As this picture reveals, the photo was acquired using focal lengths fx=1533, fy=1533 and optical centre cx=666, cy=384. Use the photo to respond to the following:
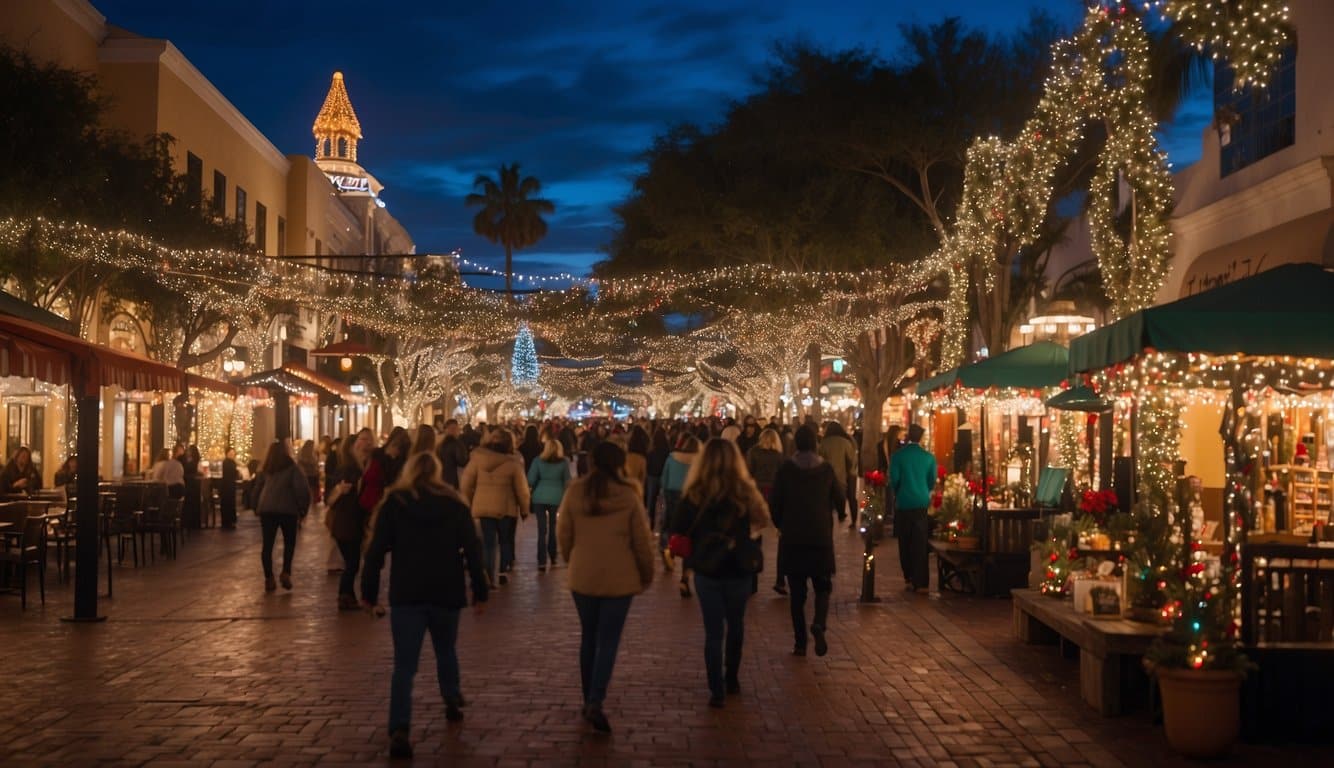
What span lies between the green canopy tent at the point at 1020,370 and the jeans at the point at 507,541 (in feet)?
17.7

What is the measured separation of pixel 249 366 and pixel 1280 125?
31.5m

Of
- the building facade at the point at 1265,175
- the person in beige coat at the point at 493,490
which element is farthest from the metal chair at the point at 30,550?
the building facade at the point at 1265,175

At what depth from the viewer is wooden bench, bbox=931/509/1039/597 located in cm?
1557

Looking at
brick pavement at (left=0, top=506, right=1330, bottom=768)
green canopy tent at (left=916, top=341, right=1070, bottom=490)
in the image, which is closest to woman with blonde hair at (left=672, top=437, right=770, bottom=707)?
brick pavement at (left=0, top=506, right=1330, bottom=768)

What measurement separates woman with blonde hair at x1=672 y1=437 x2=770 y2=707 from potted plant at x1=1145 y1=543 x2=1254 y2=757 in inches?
96.8

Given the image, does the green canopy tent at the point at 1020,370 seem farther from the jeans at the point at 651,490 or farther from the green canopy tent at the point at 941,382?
the jeans at the point at 651,490

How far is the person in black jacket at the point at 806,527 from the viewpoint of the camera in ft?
36.2

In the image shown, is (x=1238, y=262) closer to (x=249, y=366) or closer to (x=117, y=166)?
(x=117, y=166)

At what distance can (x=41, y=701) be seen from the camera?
9531mm

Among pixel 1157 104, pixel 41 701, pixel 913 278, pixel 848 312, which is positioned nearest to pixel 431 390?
pixel 848 312

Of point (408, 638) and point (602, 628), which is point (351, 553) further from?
point (408, 638)

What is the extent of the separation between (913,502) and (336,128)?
7496cm

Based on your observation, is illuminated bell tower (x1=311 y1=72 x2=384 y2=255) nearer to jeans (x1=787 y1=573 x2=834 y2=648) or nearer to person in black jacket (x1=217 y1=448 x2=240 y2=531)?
person in black jacket (x1=217 y1=448 x2=240 y2=531)

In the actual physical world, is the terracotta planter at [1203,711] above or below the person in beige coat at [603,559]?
below
